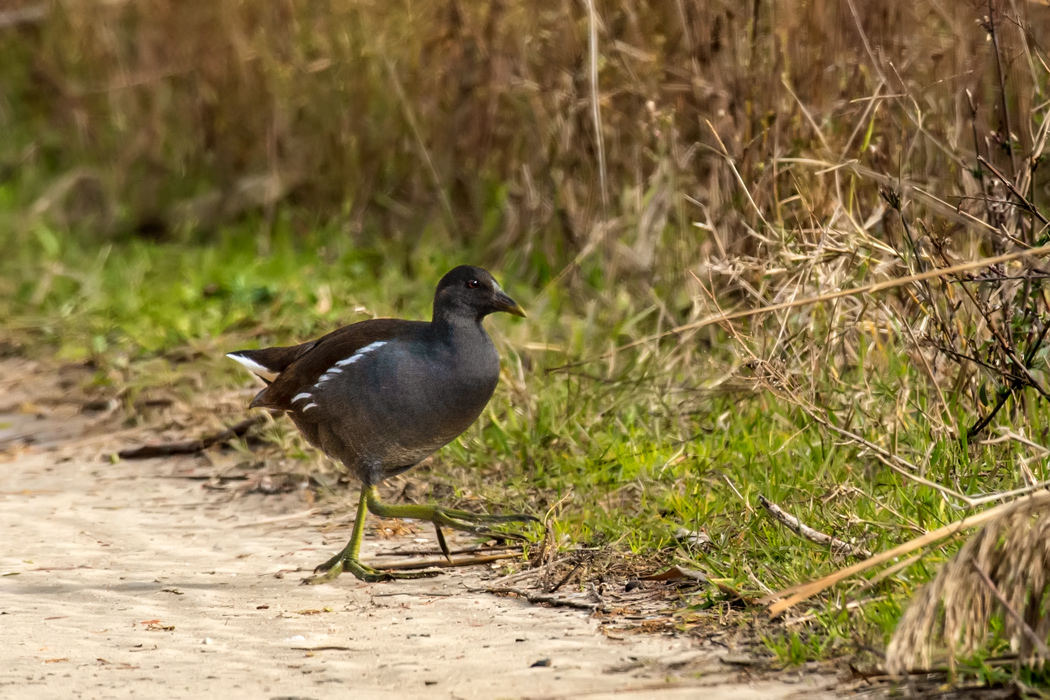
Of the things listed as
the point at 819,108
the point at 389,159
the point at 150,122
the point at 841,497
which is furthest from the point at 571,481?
the point at 150,122

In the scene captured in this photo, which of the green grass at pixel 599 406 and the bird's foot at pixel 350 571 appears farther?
the bird's foot at pixel 350 571

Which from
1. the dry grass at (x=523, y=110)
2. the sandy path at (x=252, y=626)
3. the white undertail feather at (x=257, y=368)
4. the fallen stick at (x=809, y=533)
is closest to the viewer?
the sandy path at (x=252, y=626)

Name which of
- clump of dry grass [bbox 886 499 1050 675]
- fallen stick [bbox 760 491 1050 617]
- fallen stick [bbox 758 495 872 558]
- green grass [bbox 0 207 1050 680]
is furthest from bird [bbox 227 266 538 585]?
clump of dry grass [bbox 886 499 1050 675]

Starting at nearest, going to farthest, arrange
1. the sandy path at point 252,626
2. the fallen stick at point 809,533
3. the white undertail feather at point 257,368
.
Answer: the sandy path at point 252,626 → the fallen stick at point 809,533 → the white undertail feather at point 257,368

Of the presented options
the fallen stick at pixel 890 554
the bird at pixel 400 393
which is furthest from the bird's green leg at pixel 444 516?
the fallen stick at pixel 890 554

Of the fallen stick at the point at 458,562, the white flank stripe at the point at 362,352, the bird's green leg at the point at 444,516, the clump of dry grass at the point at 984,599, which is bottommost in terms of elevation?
the fallen stick at the point at 458,562

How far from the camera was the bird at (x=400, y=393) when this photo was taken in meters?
4.03

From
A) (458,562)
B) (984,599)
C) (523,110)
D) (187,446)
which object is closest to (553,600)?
(458,562)

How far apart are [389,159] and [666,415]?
3423mm

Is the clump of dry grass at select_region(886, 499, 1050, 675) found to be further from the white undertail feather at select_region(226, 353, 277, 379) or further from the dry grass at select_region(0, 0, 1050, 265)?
the white undertail feather at select_region(226, 353, 277, 379)

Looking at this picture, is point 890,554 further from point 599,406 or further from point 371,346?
point 599,406

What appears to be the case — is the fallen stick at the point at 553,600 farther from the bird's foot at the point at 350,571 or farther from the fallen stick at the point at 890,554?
the fallen stick at the point at 890,554

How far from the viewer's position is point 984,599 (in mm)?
2682

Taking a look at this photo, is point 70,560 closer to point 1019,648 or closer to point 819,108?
A: point 1019,648
